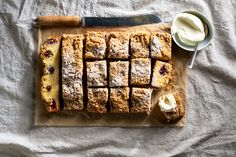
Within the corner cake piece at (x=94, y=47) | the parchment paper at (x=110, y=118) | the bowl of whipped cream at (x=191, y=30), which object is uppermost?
the bowl of whipped cream at (x=191, y=30)

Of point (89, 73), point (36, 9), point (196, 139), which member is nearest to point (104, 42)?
point (89, 73)

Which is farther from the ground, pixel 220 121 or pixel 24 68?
pixel 24 68

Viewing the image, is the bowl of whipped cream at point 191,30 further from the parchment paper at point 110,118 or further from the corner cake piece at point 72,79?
the corner cake piece at point 72,79

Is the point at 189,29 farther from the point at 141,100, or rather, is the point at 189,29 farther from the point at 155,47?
the point at 141,100

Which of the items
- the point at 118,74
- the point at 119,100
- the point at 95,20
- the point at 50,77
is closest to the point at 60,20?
the point at 95,20

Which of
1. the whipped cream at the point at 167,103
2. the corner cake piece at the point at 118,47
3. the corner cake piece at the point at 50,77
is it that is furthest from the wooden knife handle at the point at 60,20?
the whipped cream at the point at 167,103

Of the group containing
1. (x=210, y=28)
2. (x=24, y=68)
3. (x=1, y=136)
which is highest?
(x=210, y=28)

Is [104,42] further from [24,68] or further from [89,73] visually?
[24,68]
